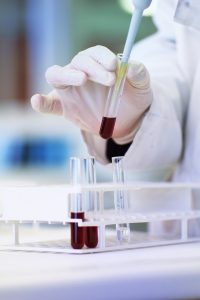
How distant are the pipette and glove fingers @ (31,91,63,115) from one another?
0.23 ft

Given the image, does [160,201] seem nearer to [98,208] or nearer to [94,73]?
[98,208]

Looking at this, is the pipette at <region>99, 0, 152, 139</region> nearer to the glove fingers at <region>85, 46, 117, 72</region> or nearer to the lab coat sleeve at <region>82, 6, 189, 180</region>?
the glove fingers at <region>85, 46, 117, 72</region>

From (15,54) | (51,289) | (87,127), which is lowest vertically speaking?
(51,289)

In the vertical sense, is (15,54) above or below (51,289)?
above

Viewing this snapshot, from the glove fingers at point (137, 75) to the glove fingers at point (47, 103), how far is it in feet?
0.32

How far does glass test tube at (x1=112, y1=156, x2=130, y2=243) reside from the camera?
0.74 meters

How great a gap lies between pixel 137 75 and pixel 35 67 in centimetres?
272

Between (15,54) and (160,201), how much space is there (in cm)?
268

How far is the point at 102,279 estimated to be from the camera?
49cm

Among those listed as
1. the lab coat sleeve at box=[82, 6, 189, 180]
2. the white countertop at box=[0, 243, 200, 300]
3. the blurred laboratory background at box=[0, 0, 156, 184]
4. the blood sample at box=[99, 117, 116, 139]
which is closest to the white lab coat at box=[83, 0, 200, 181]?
the lab coat sleeve at box=[82, 6, 189, 180]

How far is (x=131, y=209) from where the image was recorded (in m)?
0.90

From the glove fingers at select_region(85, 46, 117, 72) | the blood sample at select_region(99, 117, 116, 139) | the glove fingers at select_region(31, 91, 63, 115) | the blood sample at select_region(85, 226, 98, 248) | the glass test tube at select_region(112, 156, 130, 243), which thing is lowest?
the blood sample at select_region(85, 226, 98, 248)

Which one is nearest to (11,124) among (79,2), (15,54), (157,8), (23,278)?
(15,54)

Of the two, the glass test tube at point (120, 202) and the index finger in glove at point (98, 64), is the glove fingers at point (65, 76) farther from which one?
the glass test tube at point (120, 202)
